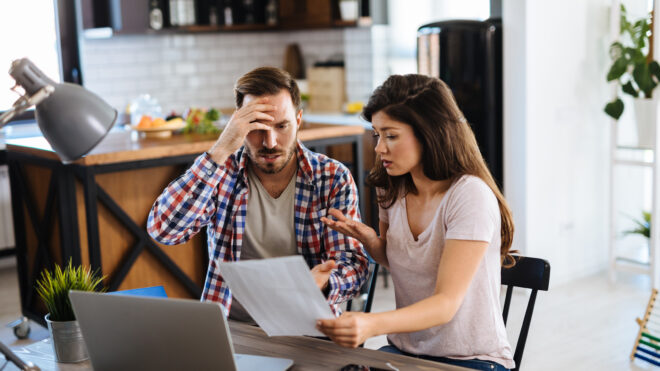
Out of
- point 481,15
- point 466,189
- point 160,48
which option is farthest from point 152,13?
point 466,189

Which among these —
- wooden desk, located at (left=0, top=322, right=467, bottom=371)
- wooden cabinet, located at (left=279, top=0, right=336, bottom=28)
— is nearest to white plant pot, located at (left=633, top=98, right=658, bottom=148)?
wooden cabinet, located at (left=279, top=0, right=336, bottom=28)

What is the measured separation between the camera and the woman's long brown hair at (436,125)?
1.75 meters

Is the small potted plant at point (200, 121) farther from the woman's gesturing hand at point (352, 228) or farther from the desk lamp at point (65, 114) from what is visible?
the desk lamp at point (65, 114)

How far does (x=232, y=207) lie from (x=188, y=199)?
14 centimetres

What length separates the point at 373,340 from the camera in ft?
12.2

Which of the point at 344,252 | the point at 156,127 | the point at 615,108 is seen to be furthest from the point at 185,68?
the point at 344,252


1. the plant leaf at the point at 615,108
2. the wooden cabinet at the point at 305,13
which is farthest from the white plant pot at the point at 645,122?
the wooden cabinet at the point at 305,13

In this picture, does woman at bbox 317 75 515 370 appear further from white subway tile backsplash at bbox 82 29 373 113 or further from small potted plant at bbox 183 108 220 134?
white subway tile backsplash at bbox 82 29 373 113

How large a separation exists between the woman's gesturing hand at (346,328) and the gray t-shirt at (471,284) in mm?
351

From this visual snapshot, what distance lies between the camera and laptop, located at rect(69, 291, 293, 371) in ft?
4.35

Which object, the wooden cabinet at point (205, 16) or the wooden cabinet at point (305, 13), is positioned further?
the wooden cabinet at point (305, 13)

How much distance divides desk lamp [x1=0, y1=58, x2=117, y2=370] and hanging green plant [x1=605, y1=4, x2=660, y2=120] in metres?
3.52

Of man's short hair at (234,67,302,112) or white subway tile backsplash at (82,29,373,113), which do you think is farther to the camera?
white subway tile backsplash at (82,29,373,113)

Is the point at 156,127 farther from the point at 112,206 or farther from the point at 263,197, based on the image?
the point at 263,197
